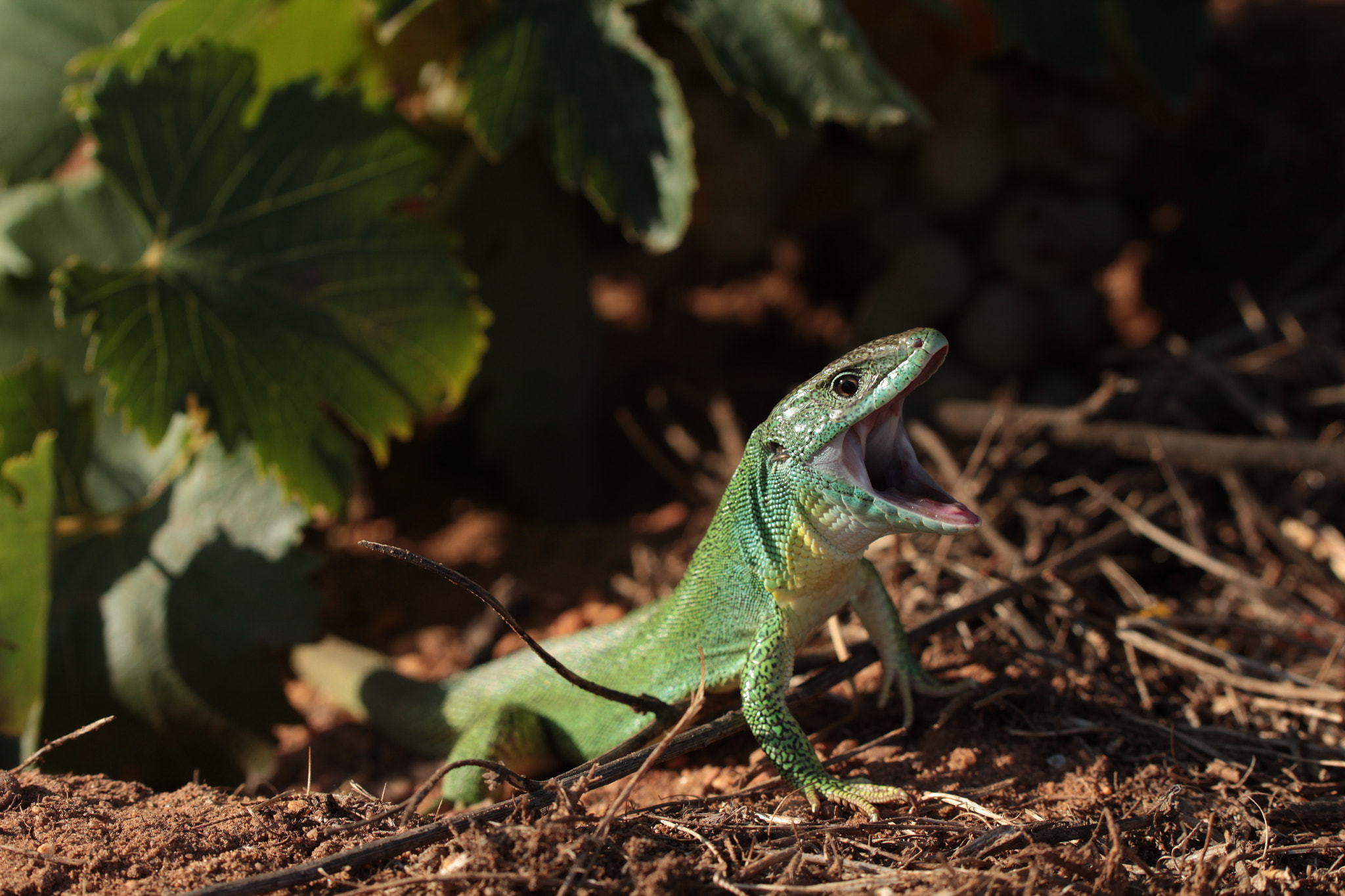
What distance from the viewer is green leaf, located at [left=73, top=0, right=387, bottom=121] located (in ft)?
11.0

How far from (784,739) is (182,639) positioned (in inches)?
82.2

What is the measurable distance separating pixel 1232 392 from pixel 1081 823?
7.39ft

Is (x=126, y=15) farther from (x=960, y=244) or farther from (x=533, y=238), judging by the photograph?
(x=960, y=244)

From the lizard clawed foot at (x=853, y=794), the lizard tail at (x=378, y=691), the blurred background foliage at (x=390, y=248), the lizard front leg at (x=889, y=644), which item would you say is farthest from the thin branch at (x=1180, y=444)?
the lizard tail at (x=378, y=691)

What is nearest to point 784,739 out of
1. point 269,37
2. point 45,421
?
point 45,421

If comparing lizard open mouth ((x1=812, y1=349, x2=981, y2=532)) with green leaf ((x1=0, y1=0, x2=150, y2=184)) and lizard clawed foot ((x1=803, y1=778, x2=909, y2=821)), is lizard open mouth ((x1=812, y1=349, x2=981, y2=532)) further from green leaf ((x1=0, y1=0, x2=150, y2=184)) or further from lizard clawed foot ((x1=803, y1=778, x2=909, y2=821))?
green leaf ((x1=0, y1=0, x2=150, y2=184))

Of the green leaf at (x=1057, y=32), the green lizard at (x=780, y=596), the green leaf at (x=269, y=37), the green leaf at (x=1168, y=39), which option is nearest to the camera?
the green lizard at (x=780, y=596)

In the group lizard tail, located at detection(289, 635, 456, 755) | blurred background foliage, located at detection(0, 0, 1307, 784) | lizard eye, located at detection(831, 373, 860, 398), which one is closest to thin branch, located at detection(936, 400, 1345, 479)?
blurred background foliage, located at detection(0, 0, 1307, 784)

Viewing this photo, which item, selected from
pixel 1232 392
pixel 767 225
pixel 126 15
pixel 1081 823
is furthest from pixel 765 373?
pixel 1081 823

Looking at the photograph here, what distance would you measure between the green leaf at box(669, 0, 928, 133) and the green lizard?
52.8 inches

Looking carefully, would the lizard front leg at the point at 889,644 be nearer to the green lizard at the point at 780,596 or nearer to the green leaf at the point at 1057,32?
the green lizard at the point at 780,596

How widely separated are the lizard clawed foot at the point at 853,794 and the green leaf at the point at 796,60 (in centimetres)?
200

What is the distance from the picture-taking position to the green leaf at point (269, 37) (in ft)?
11.0

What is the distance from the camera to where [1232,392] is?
3.63 meters
